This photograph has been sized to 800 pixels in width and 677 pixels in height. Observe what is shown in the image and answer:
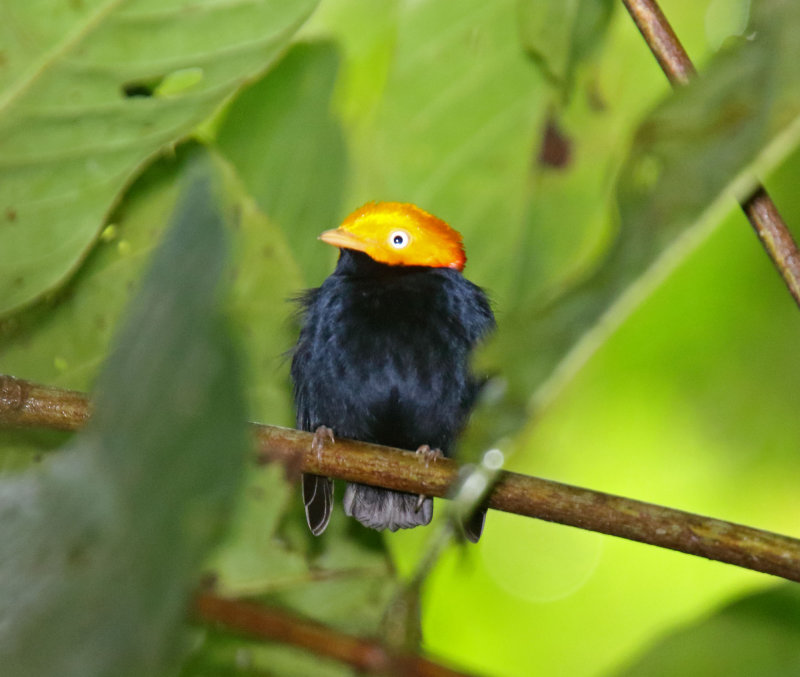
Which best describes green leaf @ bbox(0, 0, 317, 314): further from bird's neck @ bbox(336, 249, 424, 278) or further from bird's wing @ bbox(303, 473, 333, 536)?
bird's neck @ bbox(336, 249, 424, 278)

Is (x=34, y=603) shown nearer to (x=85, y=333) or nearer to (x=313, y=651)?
(x=313, y=651)

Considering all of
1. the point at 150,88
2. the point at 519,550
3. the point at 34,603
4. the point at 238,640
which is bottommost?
the point at 519,550

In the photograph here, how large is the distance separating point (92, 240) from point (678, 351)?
1.61m

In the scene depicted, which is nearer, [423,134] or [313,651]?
[313,651]

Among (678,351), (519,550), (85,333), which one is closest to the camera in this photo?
(85,333)

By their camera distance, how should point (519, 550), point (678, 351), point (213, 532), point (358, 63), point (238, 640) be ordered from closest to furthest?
point (213, 532), point (238, 640), point (358, 63), point (678, 351), point (519, 550)

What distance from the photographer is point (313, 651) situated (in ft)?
2.77

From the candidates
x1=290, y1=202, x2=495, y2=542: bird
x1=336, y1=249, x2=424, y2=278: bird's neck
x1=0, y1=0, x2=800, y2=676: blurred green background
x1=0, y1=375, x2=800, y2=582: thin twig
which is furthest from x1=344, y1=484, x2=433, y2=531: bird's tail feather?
x1=0, y1=375, x2=800, y2=582: thin twig

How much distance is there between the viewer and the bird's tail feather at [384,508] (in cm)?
220

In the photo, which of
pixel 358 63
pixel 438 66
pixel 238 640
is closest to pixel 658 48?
pixel 438 66

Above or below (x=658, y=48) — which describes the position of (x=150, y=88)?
below

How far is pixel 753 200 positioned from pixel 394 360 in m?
1.36

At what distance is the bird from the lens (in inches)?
96.1

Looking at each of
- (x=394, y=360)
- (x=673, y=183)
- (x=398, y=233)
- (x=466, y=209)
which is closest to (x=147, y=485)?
(x=673, y=183)
